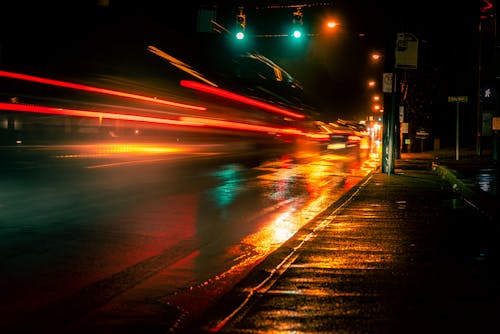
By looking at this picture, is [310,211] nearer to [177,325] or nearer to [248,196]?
[248,196]

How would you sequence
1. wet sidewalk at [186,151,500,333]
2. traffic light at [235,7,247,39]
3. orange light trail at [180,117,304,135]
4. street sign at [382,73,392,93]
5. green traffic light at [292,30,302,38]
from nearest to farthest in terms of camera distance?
wet sidewalk at [186,151,500,333]
street sign at [382,73,392,93]
traffic light at [235,7,247,39]
green traffic light at [292,30,302,38]
orange light trail at [180,117,304,135]

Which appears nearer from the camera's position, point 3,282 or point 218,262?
point 3,282

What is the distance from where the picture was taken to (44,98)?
27.3 m

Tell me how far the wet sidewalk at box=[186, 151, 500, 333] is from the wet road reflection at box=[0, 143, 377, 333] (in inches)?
19.0

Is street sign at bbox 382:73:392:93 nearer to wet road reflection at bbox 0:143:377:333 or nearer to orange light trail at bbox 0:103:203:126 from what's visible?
wet road reflection at bbox 0:143:377:333

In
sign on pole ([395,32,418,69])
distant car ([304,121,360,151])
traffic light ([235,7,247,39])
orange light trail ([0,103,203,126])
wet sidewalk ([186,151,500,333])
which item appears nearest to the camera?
wet sidewalk ([186,151,500,333])

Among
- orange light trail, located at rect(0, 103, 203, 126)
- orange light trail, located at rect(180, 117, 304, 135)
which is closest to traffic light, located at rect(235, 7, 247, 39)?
orange light trail, located at rect(0, 103, 203, 126)

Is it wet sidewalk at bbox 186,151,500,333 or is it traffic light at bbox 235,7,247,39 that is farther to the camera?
traffic light at bbox 235,7,247,39

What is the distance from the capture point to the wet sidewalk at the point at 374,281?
17.9ft

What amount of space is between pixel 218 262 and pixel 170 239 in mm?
1740

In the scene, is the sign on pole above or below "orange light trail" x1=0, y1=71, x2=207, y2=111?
above

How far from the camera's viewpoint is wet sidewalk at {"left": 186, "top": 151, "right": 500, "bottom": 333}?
5.45 metres

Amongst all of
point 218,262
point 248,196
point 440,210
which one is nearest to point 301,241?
point 218,262

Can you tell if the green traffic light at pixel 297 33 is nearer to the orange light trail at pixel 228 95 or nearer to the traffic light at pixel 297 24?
the traffic light at pixel 297 24
